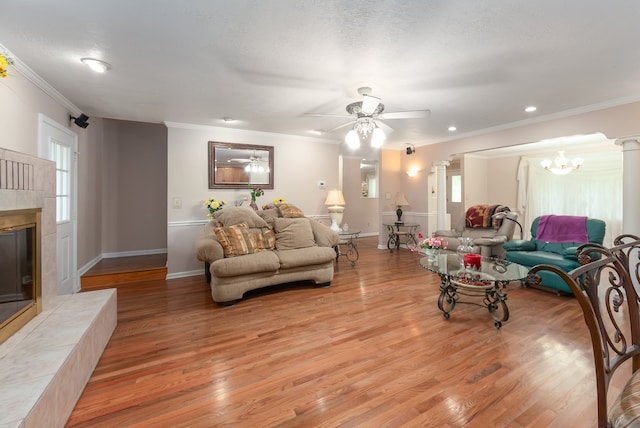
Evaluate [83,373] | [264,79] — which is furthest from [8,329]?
[264,79]

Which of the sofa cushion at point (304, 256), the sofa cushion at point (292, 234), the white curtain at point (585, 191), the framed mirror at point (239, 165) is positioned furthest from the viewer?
the white curtain at point (585, 191)

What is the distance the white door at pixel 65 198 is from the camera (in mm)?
3218

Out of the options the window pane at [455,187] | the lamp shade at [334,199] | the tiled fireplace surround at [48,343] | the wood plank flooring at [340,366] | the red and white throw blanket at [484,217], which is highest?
the window pane at [455,187]

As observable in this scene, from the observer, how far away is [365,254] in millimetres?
6000

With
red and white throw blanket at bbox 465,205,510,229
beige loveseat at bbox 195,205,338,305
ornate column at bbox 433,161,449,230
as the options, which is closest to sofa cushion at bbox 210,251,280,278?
beige loveseat at bbox 195,205,338,305

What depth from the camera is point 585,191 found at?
245 inches

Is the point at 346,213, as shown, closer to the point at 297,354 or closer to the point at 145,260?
the point at 145,260

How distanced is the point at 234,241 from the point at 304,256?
906 millimetres

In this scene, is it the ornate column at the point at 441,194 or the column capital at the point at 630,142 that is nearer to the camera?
the column capital at the point at 630,142

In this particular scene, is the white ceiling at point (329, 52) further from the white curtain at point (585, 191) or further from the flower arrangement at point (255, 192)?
the white curtain at point (585, 191)

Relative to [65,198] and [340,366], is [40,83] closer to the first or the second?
[65,198]

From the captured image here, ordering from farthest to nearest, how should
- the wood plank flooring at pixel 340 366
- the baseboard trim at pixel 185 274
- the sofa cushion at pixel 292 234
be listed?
the baseboard trim at pixel 185 274 < the sofa cushion at pixel 292 234 < the wood plank flooring at pixel 340 366

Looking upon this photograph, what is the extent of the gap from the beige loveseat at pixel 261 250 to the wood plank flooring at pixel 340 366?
30 cm

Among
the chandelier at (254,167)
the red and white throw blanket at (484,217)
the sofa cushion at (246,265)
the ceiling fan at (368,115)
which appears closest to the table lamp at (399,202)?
the red and white throw blanket at (484,217)
